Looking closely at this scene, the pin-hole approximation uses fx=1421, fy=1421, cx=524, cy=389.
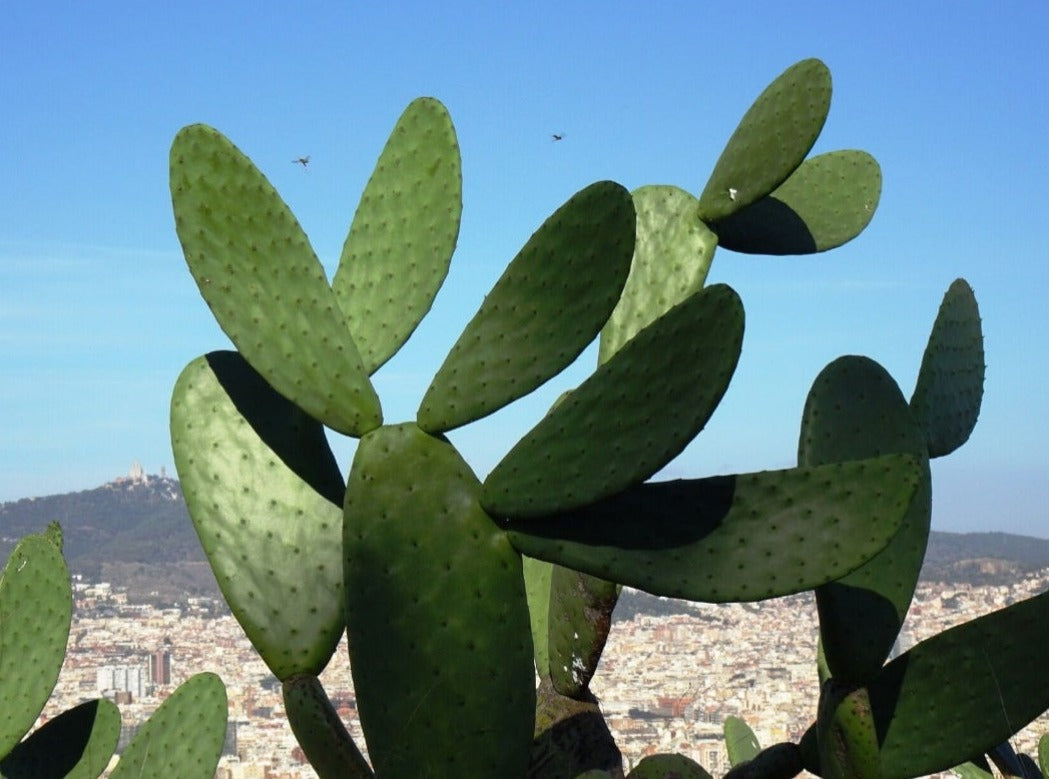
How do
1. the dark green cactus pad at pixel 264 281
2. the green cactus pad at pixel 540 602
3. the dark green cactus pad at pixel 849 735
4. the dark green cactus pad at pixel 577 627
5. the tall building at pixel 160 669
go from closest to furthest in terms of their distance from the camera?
the dark green cactus pad at pixel 264 281 → the dark green cactus pad at pixel 849 735 → the dark green cactus pad at pixel 577 627 → the green cactus pad at pixel 540 602 → the tall building at pixel 160 669

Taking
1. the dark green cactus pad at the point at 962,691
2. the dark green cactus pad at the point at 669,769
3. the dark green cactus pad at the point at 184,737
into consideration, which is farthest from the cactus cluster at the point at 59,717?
the dark green cactus pad at the point at 962,691

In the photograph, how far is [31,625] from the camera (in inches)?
113

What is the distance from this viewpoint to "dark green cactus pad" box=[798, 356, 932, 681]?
7.16 feet

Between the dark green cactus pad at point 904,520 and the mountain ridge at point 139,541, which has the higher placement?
the mountain ridge at point 139,541

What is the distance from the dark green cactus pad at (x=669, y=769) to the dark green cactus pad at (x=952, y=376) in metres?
0.70

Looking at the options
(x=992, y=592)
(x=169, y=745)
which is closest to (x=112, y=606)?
(x=992, y=592)

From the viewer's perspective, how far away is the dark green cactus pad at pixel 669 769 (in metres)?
2.38

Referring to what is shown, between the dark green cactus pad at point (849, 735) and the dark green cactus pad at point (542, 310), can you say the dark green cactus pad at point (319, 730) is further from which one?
the dark green cactus pad at point (849, 735)

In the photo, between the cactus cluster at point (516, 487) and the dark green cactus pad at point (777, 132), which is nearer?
the cactus cluster at point (516, 487)

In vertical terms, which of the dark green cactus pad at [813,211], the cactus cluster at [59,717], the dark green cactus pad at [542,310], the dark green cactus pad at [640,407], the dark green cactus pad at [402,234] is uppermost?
the dark green cactus pad at [813,211]

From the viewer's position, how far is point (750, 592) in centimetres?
186

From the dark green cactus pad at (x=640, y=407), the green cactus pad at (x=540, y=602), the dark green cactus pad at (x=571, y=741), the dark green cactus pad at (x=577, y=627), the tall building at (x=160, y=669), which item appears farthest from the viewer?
the tall building at (x=160, y=669)

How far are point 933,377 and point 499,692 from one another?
109 centimetres

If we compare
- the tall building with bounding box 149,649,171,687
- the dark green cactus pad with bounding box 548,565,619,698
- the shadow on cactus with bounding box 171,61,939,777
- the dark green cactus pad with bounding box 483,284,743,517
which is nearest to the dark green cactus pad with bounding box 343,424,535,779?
the shadow on cactus with bounding box 171,61,939,777
